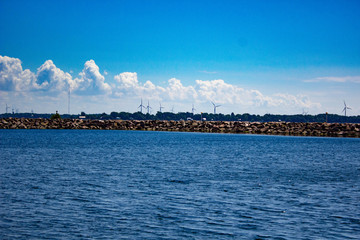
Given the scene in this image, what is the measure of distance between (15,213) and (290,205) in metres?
15.9

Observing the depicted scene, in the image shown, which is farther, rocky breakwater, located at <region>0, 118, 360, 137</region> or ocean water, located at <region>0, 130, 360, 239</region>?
rocky breakwater, located at <region>0, 118, 360, 137</region>

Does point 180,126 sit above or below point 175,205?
above

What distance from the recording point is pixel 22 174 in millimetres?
38062

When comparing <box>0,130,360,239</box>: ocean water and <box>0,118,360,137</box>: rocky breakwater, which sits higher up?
<box>0,118,360,137</box>: rocky breakwater

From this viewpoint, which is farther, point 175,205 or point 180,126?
point 180,126

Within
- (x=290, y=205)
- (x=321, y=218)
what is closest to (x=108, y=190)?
(x=290, y=205)

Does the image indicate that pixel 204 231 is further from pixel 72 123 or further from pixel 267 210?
pixel 72 123

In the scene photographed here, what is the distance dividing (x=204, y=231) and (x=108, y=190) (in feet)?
39.6

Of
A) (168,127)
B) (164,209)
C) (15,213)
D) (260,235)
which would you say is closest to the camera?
(260,235)

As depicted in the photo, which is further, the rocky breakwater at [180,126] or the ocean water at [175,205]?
the rocky breakwater at [180,126]

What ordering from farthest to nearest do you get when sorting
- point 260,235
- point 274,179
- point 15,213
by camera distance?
point 274,179 → point 15,213 → point 260,235

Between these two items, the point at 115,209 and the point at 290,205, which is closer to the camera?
the point at 115,209

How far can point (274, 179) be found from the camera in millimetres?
37688

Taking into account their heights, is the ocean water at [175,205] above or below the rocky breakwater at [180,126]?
below
